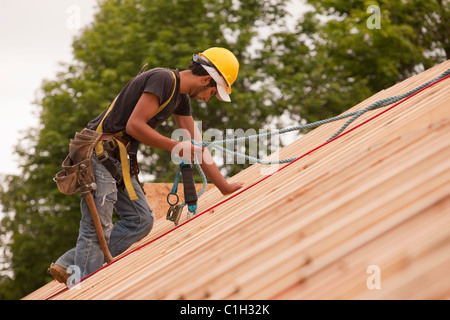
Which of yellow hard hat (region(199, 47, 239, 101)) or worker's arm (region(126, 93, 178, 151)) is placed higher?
yellow hard hat (region(199, 47, 239, 101))

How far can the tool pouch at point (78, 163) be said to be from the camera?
385 cm

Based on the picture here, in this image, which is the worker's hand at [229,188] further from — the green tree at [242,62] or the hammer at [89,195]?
the green tree at [242,62]

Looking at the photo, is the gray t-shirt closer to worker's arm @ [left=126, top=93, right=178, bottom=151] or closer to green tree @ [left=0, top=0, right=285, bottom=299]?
worker's arm @ [left=126, top=93, right=178, bottom=151]

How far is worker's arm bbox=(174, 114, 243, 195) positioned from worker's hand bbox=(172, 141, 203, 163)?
23 cm

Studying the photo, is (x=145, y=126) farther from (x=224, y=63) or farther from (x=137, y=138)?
(x=224, y=63)

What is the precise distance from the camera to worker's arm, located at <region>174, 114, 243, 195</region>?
4045mm

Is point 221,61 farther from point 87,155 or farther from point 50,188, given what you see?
point 50,188

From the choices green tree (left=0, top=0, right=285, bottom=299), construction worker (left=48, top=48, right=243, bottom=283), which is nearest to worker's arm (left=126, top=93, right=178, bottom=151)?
construction worker (left=48, top=48, right=243, bottom=283)

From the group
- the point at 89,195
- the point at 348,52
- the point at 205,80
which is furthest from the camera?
the point at 348,52

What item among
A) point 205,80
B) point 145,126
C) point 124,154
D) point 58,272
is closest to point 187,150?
point 145,126

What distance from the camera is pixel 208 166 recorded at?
13.3 feet

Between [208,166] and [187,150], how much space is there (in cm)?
42
